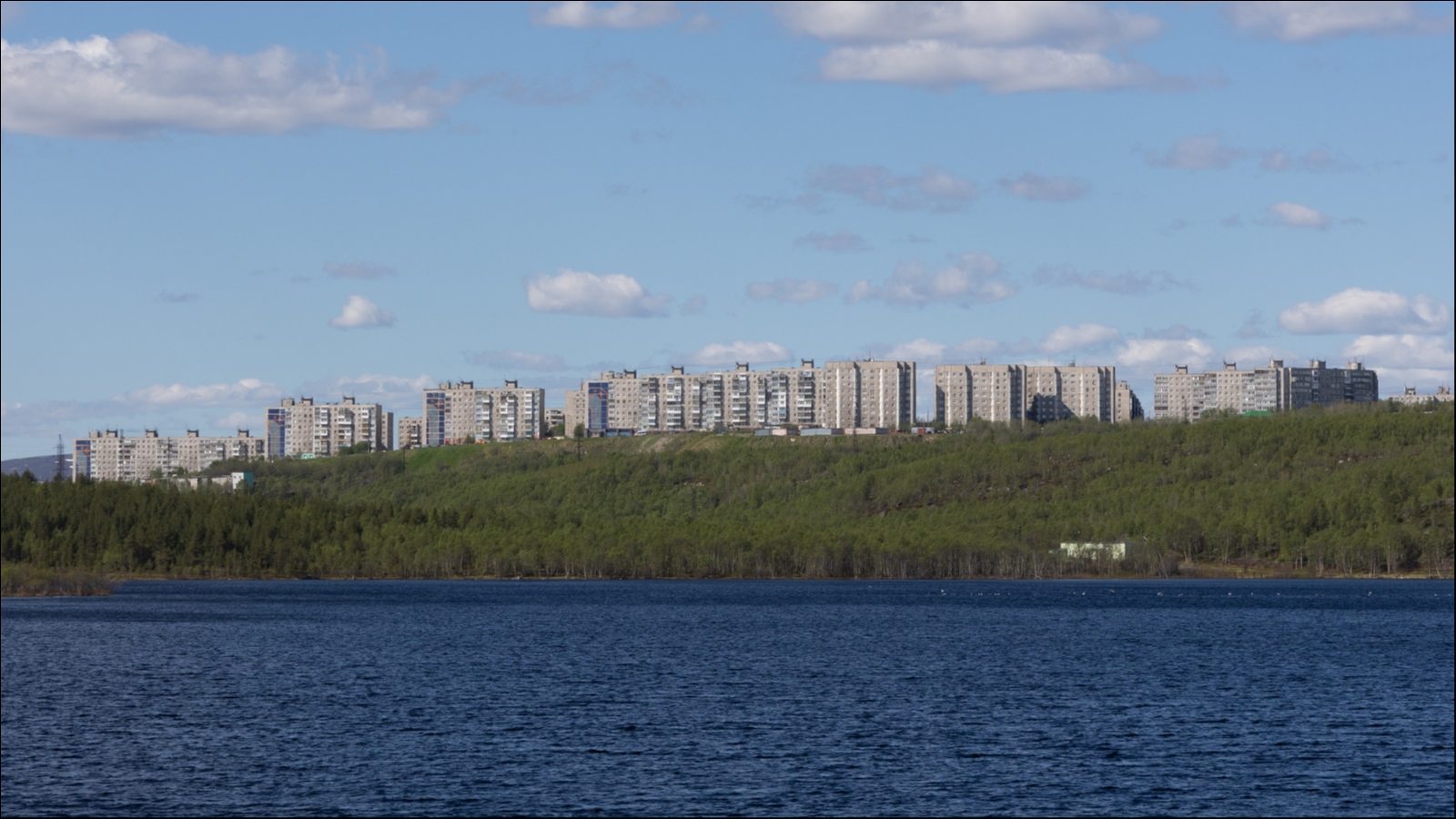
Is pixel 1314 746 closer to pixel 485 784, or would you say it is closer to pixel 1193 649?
pixel 485 784

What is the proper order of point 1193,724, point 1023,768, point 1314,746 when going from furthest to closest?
point 1193,724 → point 1314,746 → point 1023,768

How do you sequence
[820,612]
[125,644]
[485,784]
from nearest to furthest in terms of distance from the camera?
[485,784] < [125,644] < [820,612]

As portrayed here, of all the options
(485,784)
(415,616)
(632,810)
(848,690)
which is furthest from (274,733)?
(415,616)

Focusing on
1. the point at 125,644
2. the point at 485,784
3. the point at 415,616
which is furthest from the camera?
the point at 415,616

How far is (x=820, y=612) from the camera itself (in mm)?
168375

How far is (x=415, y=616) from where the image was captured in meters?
157

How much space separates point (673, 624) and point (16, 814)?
314ft

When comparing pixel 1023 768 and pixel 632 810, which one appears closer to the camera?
pixel 632 810

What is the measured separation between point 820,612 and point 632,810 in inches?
4585

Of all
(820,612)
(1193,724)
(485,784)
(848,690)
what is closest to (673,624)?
(820,612)

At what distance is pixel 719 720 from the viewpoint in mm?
74250

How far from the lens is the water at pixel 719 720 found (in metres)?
55.8

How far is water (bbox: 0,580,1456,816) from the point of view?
55750mm

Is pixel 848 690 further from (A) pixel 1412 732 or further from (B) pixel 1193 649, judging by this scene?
(B) pixel 1193 649
